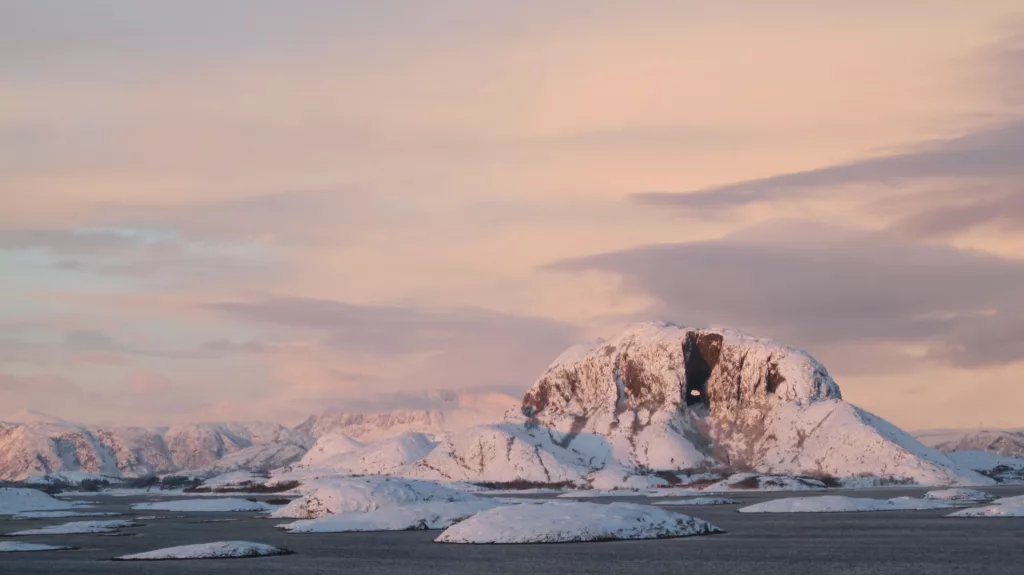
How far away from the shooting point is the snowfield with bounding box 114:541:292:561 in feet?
465

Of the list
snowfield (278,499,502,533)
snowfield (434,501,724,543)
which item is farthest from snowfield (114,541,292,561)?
snowfield (278,499,502,533)

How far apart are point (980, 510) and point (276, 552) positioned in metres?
106

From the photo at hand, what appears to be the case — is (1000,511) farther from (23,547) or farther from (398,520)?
(23,547)

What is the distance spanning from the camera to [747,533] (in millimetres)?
163875

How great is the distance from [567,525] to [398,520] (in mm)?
47051

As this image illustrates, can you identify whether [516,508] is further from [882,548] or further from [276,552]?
[882,548]

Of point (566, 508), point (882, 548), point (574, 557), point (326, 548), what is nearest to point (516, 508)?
point (566, 508)

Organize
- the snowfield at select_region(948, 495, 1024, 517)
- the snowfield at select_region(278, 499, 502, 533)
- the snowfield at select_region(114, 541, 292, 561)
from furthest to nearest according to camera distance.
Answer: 1. the snowfield at select_region(278, 499, 502, 533)
2. the snowfield at select_region(948, 495, 1024, 517)
3. the snowfield at select_region(114, 541, 292, 561)

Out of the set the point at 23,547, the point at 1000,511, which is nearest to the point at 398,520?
the point at 23,547

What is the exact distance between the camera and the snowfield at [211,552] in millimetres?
141750

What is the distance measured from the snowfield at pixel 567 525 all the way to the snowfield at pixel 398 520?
28515mm

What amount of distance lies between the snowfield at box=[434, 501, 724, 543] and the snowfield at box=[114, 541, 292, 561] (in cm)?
2429

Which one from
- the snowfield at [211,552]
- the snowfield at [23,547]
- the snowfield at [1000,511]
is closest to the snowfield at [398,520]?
the snowfield at [23,547]

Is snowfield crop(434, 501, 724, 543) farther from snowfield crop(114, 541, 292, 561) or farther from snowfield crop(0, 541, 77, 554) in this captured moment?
snowfield crop(0, 541, 77, 554)
